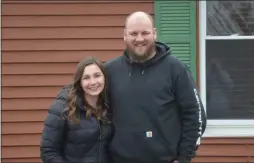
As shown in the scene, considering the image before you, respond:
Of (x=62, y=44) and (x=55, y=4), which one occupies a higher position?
(x=55, y=4)

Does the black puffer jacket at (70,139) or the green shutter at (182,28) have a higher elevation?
the green shutter at (182,28)

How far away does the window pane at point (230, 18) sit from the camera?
16.7ft

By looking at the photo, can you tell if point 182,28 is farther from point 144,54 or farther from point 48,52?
point 144,54

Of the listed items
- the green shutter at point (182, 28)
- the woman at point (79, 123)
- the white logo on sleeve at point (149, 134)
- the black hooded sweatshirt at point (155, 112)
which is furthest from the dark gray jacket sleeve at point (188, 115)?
the green shutter at point (182, 28)

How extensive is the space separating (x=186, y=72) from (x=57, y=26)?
92.1 inches

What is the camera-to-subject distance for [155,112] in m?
2.96

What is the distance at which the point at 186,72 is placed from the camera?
3016 millimetres

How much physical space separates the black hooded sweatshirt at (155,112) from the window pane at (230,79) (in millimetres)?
2120

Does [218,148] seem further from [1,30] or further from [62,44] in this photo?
[1,30]

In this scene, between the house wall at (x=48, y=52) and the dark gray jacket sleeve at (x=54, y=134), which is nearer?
the dark gray jacket sleeve at (x=54, y=134)

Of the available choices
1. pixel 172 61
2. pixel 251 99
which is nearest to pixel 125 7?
pixel 251 99

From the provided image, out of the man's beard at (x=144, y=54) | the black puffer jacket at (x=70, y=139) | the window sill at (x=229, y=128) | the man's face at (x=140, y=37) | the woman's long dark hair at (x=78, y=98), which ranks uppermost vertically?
the man's face at (x=140, y=37)

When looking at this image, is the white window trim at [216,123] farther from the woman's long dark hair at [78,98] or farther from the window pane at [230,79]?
the woman's long dark hair at [78,98]

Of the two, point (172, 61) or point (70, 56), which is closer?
point (172, 61)
